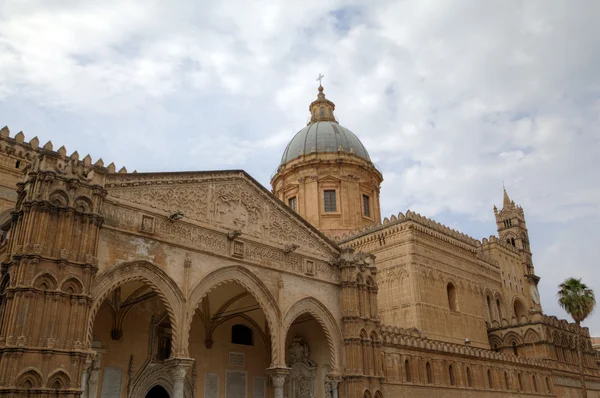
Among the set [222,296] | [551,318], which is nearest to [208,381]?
[222,296]

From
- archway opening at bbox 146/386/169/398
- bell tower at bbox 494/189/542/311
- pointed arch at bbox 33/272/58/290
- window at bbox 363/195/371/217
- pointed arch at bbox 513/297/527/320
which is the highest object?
bell tower at bbox 494/189/542/311

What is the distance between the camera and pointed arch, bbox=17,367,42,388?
13.8 meters

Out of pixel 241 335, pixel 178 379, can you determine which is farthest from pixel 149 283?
pixel 241 335

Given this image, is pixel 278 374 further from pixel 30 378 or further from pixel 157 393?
pixel 30 378

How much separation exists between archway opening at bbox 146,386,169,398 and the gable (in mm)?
7162

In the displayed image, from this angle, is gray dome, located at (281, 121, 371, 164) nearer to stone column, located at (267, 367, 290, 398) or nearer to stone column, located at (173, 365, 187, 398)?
stone column, located at (267, 367, 290, 398)

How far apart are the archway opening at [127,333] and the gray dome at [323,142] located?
2184cm

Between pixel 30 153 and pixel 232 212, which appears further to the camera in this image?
pixel 30 153

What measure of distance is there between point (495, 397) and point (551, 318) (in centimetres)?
1035

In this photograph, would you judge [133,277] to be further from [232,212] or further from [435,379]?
[435,379]

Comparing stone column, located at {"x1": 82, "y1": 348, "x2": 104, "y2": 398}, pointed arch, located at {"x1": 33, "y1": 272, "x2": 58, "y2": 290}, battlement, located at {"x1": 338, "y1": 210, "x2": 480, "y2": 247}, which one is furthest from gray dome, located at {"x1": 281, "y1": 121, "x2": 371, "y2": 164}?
pointed arch, located at {"x1": 33, "y1": 272, "x2": 58, "y2": 290}

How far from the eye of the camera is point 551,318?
38.9 m

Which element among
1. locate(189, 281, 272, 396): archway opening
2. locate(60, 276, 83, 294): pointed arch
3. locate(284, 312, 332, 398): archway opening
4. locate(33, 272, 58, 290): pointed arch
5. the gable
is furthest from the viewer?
locate(284, 312, 332, 398): archway opening

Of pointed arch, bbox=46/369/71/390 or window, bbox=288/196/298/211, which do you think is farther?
window, bbox=288/196/298/211
